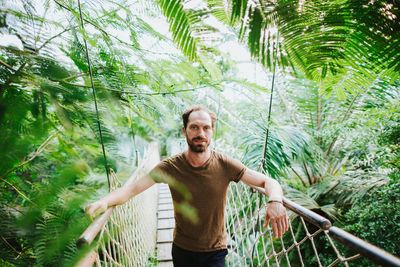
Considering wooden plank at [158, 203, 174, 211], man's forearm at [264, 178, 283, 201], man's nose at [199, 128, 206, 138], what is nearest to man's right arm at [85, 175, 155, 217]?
man's nose at [199, 128, 206, 138]

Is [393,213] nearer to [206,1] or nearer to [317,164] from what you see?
[317,164]

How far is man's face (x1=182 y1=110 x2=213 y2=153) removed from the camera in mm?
1080

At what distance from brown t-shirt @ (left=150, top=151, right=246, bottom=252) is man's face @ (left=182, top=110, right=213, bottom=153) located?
96 millimetres

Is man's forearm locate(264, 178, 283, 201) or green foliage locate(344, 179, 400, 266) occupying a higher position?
man's forearm locate(264, 178, 283, 201)

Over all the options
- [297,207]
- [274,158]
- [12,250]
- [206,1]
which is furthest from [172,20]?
[274,158]

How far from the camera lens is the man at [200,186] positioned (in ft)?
3.36

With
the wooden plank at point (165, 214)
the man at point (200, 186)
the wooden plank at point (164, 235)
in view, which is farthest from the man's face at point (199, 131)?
the wooden plank at point (165, 214)

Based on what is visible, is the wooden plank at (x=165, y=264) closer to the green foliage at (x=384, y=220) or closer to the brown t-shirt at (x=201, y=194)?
the brown t-shirt at (x=201, y=194)

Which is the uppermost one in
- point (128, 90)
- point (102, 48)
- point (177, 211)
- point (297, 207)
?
point (102, 48)

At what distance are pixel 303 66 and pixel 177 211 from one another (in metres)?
0.95

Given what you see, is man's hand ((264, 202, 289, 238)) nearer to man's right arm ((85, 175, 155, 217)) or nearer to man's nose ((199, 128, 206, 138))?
man's nose ((199, 128, 206, 138))

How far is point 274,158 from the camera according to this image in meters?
1.83

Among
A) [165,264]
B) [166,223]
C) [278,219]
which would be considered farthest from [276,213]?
[166,223]

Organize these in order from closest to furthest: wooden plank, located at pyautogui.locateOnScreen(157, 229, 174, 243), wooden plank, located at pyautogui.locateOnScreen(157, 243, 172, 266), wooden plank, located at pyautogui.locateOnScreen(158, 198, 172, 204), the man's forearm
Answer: the man's forearm → wooden plank, located at pyautogui.locateOnScreen(157, 243, 172, 266) → wooden plank, located at pyautogui.locateOnScreen(157, 229, 174, 243) → wooden plank, located at pyautogui.locateOnScreen(158, 198, 172, 204)
